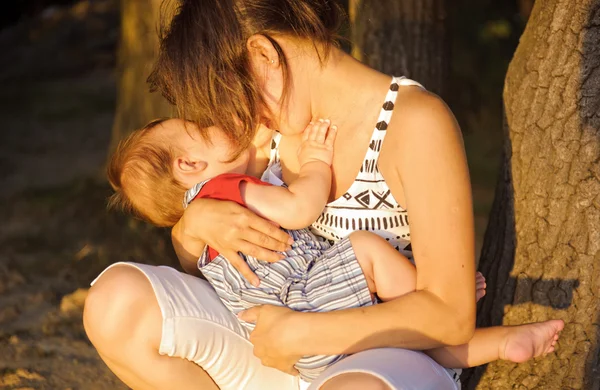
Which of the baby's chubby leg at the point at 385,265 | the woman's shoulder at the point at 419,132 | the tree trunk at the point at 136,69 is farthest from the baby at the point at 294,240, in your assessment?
the tree trunk at the point at 136,69

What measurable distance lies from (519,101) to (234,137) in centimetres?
100

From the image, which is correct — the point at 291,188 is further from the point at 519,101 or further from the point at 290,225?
the point at 519,101

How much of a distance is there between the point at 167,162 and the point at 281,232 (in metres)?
0.57

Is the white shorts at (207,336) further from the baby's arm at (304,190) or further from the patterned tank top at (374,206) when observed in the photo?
the patterned tank top at (374,206)

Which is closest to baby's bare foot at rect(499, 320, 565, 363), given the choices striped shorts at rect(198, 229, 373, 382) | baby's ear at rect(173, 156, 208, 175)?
striped shorts at rect(198, 229, 373, 382)

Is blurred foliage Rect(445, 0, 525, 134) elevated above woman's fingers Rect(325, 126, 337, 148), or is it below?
below

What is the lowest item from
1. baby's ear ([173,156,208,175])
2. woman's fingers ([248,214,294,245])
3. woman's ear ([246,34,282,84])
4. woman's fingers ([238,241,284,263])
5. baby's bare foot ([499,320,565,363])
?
baby's bare foot ([499,320,565,363])

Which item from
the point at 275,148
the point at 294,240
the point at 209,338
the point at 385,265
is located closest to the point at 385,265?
the point at 385,265

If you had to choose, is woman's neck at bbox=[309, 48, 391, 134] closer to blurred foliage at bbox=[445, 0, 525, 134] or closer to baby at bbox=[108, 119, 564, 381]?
baby at bbox=[108, 119, 564, 381]

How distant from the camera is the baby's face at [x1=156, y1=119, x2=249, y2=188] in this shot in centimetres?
293

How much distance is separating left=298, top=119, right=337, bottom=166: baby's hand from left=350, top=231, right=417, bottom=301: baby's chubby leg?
0.31m

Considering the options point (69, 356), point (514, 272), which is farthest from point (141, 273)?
point (69, 356)

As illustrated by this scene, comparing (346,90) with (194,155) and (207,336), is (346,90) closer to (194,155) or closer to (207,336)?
(194,155)

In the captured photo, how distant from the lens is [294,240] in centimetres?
268
